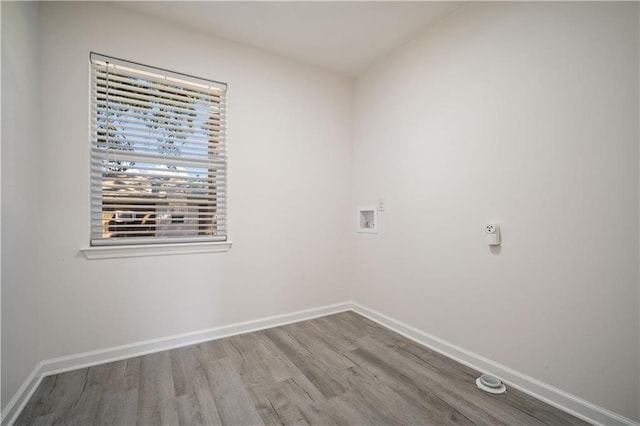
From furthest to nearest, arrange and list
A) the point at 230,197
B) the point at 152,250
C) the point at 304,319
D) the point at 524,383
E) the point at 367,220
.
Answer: the point at 367,220
the point at 304,319
the point at 230,197
the point at 152,250
the point at 524,383

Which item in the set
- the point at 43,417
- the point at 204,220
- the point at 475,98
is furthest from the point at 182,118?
the point at 475,98

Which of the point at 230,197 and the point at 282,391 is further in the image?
the point at 230,197

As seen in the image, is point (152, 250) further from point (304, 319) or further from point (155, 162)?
point (304, 319)

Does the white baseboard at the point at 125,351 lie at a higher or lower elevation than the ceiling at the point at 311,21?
lower

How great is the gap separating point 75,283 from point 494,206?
2947 mm

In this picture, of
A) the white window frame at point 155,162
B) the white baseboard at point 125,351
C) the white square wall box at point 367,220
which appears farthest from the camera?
the white square wall box at point 367,220

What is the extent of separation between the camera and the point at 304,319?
2.91 metres

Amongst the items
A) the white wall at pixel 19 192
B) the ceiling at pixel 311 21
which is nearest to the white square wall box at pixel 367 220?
the ceiling at pixel 311 21

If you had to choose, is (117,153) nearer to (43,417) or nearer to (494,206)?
(43,417)

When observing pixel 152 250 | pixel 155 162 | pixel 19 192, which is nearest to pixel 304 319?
pixel 152 250

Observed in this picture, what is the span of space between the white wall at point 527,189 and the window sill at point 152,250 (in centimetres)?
164

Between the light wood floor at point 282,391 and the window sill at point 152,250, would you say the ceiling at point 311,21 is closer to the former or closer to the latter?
the window sill at point 152,250

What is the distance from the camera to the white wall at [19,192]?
145 cm

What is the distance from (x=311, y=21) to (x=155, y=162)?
1698 millimetres
